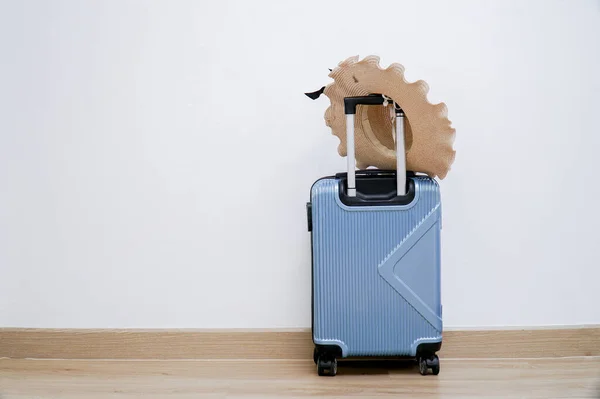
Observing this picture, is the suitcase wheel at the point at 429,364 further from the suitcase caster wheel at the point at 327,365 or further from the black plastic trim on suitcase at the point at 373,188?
the black plastic trim on suitcase at the point at 373,188

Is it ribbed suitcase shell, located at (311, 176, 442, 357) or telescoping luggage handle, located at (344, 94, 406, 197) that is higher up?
telescoping luggage handle, located at (344, 94, 406, 197)

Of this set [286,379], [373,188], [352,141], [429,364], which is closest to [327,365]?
[286,379]

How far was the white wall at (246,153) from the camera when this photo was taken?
183cm

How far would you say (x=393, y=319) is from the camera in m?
1.61

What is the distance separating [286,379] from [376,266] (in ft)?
1.19

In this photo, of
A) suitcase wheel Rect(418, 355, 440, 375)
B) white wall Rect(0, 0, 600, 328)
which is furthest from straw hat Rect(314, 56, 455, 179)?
suitcase wheel Rect(418, 355, 440, 375)

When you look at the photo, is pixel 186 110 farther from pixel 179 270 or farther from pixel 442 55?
pixel 442 55

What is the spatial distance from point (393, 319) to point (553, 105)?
77 cm

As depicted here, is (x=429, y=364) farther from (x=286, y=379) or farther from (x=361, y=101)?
(x=361, y=101)

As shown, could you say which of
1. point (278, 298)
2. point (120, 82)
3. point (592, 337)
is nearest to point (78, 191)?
point (120, 82)

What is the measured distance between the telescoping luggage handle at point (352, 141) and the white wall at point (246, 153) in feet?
0.76

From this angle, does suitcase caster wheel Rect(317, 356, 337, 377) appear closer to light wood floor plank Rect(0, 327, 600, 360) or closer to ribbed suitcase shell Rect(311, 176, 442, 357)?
ribbed suitcase shell Rect(311, 176, 442, 357)

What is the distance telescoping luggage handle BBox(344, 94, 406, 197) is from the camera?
5.24 ft

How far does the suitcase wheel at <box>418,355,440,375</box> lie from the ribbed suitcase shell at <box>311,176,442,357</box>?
4 centimetres
